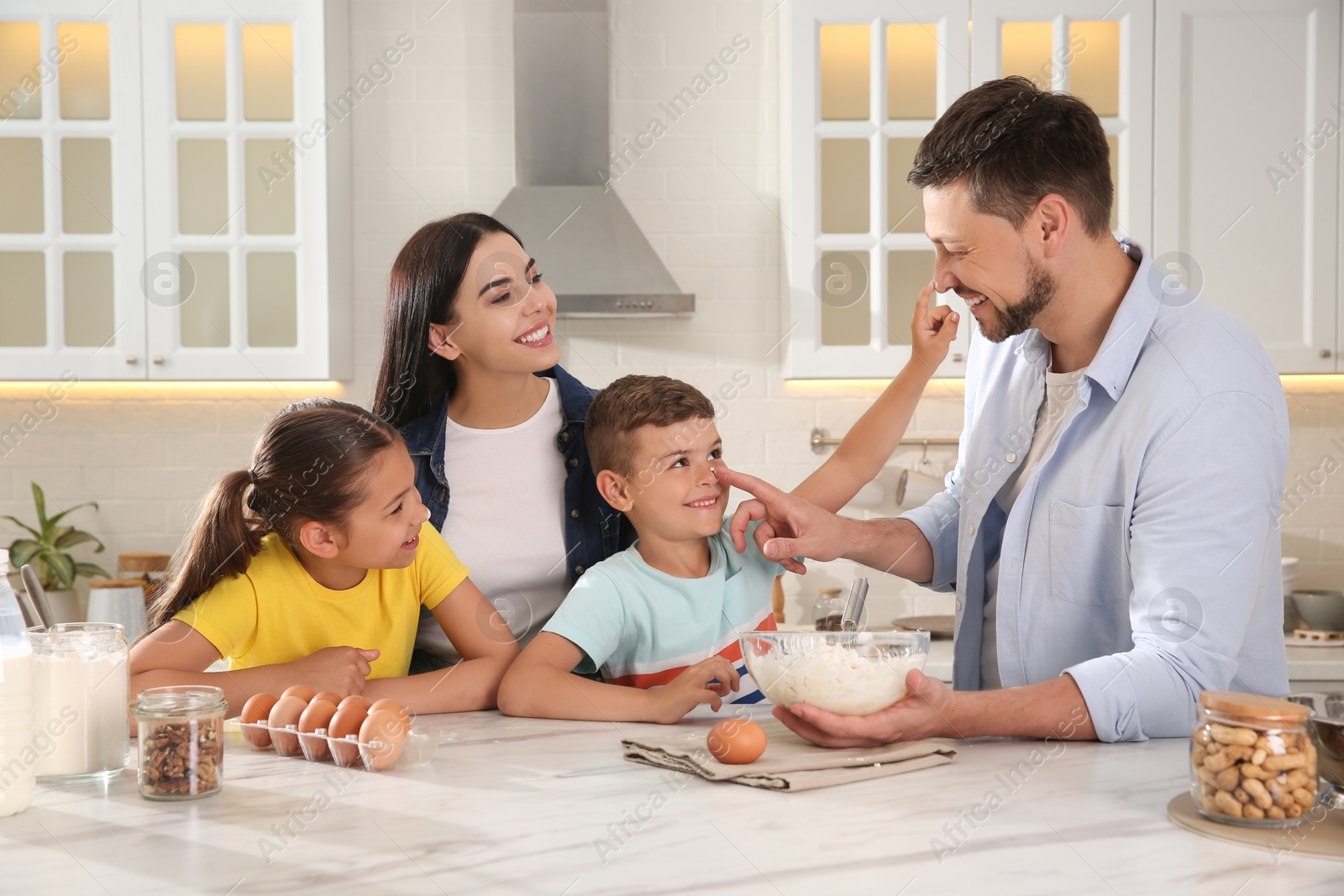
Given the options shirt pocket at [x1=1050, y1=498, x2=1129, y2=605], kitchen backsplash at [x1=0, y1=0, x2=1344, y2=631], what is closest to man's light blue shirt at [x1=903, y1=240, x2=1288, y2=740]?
shirt pocket at [x1=1050, y1=498, x2=1129, y2=605]

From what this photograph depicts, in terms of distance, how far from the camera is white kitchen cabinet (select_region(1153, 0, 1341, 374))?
3258 millimetres

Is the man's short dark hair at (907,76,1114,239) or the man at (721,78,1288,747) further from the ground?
the man's short dark hair at (907,76,1114,239)

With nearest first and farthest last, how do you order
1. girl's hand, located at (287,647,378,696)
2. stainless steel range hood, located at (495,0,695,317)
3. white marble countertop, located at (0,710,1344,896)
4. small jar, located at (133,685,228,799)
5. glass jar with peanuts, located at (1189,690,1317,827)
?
white marble countertop, located at (0,710,1344,896), glass jar with peanuts, located at (1189,690,1317,827), small jar, located at (133,685,228,799), girl's hand, located at (287,647,378,696), stainless steel range hood, located at (495,0,695,317)

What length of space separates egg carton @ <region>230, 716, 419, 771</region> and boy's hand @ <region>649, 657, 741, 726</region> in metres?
0.33

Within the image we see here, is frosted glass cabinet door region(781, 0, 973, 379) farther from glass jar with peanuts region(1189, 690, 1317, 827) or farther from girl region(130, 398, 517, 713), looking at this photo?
glass jar with peanuts region(1189, 690, 1317, 827)

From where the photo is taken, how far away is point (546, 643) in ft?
5.10

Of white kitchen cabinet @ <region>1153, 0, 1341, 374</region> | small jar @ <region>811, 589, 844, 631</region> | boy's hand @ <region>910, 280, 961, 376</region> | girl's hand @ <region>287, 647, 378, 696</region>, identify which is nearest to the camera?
girl's hand @ <region>287, 647, 378, 696</region>

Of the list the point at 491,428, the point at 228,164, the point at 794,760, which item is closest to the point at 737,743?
the point at 794,760

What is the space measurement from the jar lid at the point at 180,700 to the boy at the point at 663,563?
0.49 meters

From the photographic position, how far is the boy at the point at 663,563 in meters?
1.64

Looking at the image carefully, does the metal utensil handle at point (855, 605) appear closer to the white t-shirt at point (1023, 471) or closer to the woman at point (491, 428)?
the white t-shirt at point (1023, 471)

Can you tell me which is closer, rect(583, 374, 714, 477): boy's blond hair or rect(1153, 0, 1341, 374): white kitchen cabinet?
rect(583, 374, 714, 477): boy's blond hair

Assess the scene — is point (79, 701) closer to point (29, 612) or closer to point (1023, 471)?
point (29, 612)

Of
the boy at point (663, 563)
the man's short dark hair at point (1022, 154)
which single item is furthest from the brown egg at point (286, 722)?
the man's short dark hair at point (1022, 154)
